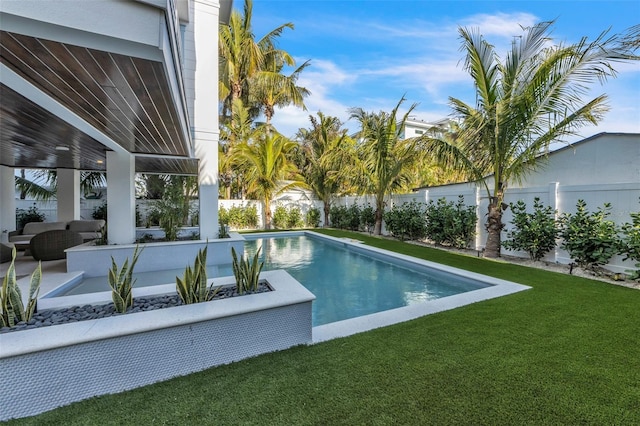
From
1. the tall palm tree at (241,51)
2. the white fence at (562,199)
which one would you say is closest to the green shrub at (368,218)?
the white fence at (562,199)

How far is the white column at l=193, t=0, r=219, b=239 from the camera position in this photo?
8.18m

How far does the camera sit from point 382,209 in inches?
536

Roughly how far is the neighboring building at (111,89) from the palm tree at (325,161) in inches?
310

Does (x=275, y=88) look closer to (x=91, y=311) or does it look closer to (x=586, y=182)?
(x=586, y=182)

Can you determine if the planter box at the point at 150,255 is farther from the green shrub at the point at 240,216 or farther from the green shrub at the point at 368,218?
the green shrub at the point at 240,216

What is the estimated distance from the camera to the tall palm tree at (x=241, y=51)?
1680 centimetres

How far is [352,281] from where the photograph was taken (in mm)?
7305

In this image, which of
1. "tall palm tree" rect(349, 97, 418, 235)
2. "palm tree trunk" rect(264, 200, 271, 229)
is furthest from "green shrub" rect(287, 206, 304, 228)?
"tall palm tree" rect(349, 97, 418, 235)

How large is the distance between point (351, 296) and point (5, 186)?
454 inches

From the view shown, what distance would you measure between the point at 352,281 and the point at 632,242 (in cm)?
553

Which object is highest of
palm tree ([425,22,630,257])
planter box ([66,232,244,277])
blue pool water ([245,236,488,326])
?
palm tree ([425,22,630,257])

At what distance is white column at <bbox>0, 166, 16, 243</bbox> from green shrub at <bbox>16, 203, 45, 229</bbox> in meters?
4.71

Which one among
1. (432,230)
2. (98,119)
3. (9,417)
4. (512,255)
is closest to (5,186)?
(98,119)

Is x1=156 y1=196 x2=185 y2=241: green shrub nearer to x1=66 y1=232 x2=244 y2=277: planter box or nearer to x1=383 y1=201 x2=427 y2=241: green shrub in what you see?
x1=66 y1=232 x2=244 y2=277: planter box
